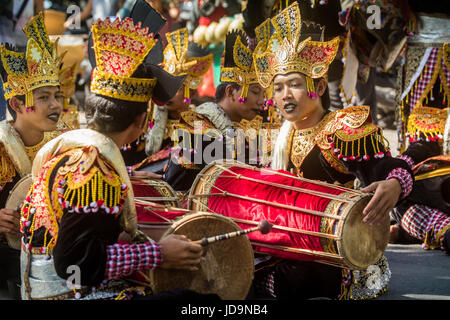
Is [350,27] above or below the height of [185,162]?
above

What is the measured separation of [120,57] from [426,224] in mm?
3212

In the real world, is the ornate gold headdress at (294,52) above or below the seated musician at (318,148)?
above

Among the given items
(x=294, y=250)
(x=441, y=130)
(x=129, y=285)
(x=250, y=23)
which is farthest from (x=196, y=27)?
(x=129, y=285)

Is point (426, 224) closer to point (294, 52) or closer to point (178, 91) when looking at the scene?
point (294, 52)

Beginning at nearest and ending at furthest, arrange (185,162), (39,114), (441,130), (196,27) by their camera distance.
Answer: (39,114) → (185,162) → (441,130) → (196,27)

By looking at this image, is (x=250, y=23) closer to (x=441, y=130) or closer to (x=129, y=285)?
(x=441, y=130)

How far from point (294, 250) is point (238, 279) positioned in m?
0.75

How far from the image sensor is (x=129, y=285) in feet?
8.31

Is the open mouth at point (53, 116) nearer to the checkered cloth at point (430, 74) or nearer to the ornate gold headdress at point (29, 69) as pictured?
the ornate gold headdress at point (29, 69)

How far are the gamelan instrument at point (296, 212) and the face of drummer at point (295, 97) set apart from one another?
45cm

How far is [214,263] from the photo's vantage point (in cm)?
258

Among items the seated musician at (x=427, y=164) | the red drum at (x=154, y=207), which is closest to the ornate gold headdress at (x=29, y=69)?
the red drum at (x=154, y=207)

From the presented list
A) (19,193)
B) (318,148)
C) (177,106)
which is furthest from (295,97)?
(177,106)

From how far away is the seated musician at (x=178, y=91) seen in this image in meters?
5.93
